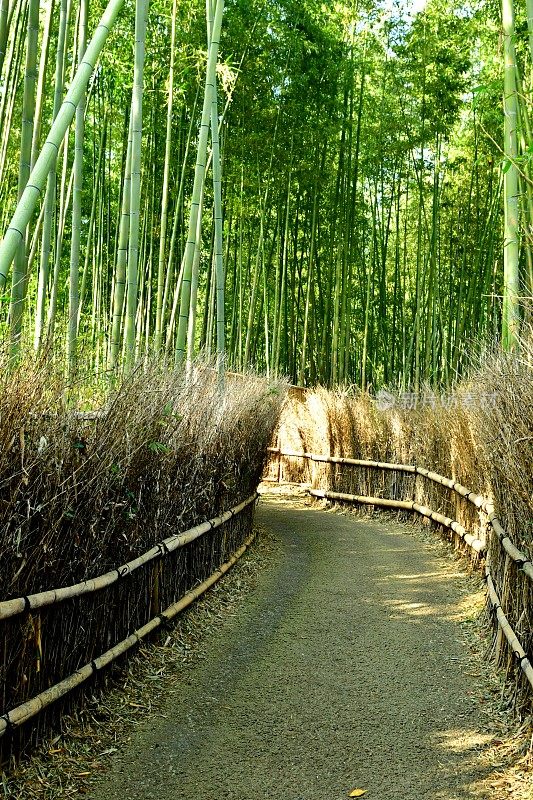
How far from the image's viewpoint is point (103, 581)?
3225 millimetres

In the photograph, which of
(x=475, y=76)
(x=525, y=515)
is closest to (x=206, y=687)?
(x=525, y=515)

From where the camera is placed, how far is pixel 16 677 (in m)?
2.62

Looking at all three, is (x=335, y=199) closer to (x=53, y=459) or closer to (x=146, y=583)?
(x=146, y=583)

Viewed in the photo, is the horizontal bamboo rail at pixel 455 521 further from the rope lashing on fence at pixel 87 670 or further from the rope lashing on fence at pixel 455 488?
the rope lashing on fence at pixel 87 670

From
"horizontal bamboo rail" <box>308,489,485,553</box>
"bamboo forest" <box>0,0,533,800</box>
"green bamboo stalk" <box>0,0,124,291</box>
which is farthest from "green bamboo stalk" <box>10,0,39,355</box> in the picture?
"horizontal bamboo rail" <box>308,489,485,553</box>

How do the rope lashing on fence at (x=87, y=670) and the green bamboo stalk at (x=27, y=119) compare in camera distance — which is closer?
the rope lashing on fence at (x=87, y=670)

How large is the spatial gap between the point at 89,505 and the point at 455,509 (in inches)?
173

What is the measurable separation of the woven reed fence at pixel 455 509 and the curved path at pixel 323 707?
29cm

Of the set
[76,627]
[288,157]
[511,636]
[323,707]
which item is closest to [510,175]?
[511,636]

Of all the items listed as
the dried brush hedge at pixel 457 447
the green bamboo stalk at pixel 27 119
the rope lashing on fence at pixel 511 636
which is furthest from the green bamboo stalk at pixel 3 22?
the rope lashing on fence at pixel 511 636

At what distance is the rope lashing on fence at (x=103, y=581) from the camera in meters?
2.55

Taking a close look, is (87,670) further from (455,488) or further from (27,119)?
(455,488)

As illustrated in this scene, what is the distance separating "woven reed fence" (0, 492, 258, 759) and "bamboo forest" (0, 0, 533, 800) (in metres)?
0.01

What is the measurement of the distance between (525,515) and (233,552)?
3023 mm
